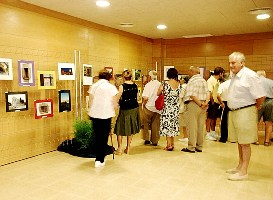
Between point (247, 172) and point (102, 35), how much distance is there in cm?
397

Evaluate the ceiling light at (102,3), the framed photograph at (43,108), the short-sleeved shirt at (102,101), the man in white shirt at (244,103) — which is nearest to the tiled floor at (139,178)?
the man in white shirt at (244,103)

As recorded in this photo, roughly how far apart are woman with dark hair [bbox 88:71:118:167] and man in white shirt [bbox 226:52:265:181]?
1.62 m

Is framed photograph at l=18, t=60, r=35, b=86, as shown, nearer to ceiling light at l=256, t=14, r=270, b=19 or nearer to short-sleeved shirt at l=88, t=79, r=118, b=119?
short-sleeved shirt at l=88, t=79, r=118, b=119

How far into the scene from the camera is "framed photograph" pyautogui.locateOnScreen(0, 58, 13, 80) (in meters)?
4.02

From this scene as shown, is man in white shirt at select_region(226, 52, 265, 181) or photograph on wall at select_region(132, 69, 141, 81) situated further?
photograph on wall at select_region(132, 69, 141, 81)

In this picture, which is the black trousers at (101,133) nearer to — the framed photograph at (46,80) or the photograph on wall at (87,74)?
the framed photograph at (46,80)

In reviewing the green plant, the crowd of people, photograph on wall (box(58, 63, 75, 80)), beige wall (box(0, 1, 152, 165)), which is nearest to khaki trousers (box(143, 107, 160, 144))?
the crowd of people

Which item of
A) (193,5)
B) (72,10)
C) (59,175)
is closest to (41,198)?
(59,175)

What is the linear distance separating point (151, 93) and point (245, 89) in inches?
78.9

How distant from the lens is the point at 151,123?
17.6ft

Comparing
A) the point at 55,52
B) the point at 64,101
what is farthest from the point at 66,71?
the point at 64,101

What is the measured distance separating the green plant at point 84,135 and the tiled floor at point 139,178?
32 centimetres

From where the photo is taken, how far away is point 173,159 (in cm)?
450

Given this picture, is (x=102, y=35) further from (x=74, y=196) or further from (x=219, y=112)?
(x=74, y=196)
